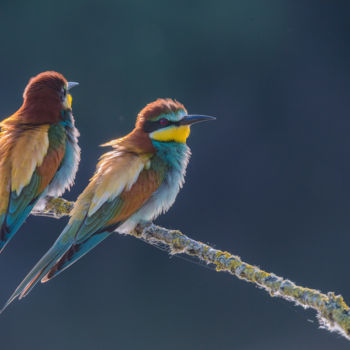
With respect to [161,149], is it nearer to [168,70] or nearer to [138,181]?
[138,181]

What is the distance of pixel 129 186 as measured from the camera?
6.40 ft

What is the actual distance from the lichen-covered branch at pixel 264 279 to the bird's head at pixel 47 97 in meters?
0.61

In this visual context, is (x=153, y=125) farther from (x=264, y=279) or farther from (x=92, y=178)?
(x=264, y=279)

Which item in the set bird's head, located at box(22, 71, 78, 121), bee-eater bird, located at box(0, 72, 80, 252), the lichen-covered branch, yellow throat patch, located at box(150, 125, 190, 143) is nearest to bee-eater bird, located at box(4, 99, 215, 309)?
yellow throat patch, located at box(150, 125, 190, 143)

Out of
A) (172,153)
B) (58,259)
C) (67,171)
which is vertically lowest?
(58,259)

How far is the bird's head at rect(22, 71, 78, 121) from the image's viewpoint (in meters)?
2.28

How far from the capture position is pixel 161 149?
208cm

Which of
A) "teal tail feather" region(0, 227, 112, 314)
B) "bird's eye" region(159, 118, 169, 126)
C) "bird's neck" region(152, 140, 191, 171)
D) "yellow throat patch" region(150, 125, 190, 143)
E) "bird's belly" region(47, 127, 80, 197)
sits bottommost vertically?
"teal tail feather" region(0, 227, 112, 314)

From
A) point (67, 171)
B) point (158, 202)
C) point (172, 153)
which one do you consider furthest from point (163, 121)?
point (67, 171)

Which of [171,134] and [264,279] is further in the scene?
[171,134]

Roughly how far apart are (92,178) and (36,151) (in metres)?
0.23

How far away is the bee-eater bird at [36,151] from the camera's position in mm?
1979

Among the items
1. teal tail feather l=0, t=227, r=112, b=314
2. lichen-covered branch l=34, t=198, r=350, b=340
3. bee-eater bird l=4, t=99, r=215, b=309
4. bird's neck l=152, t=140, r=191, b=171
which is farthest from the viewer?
bird's neck l=152, t=140, r=191, b=171

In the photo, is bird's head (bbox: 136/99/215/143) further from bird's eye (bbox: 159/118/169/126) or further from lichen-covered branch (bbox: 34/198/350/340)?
lichen-covered branch (bbox: 34/198/350/340)
